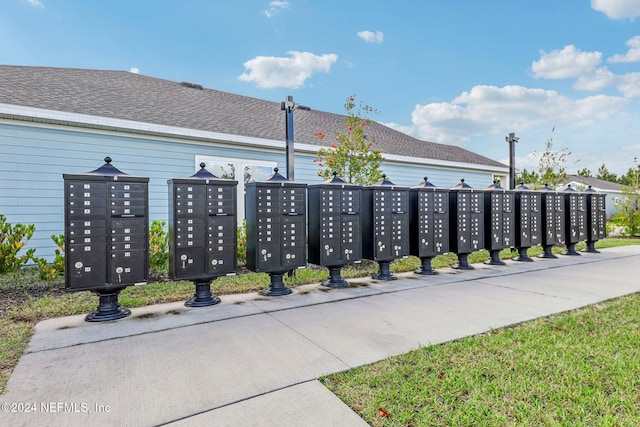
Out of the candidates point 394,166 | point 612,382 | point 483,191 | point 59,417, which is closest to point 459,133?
point 394,166

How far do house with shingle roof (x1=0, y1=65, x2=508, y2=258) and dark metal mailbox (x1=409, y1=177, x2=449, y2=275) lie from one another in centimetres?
348

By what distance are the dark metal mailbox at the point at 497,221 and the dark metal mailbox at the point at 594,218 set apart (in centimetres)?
331

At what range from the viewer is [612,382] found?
2223 millimetres

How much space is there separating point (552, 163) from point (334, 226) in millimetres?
11165

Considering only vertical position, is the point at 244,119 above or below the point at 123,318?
above

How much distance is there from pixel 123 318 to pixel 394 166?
8.48 meters

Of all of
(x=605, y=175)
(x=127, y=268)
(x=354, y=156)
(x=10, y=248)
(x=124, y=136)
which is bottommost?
(x=127, y=268)

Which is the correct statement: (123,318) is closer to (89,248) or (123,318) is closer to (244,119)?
(89,248)

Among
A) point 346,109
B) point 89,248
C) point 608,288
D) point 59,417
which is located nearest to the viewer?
point 59,417

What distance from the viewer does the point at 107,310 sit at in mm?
3770

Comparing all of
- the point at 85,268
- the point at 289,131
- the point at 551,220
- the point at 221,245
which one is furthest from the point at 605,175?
the point at 85,268

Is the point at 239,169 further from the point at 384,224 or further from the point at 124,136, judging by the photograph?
the point at 384,224

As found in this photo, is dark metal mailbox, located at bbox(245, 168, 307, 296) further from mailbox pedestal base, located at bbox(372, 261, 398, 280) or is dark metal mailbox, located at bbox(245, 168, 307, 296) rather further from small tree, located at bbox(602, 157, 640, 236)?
small tree, located at bbox(602, 157, 640, 236)

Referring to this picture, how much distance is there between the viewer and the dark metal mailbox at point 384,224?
18.3 ft
